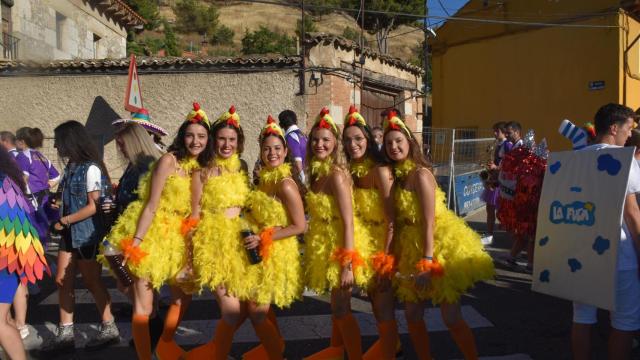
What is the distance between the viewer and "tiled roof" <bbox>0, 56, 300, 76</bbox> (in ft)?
37.3

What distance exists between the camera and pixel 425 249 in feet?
11.0

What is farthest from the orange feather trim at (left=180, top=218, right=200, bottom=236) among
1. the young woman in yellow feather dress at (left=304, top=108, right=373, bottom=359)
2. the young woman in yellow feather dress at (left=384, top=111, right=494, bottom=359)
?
the young woman in yellow feather dress at (left=384, top=111, right=494, bottom=359)

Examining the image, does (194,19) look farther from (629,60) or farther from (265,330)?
(265,330)

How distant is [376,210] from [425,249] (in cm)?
45

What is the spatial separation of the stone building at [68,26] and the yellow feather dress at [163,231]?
6.37 m

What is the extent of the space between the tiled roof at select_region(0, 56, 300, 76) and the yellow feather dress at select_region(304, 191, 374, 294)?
8.22 m

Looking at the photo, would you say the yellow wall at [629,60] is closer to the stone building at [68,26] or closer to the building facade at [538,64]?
the building facade at [538,64]

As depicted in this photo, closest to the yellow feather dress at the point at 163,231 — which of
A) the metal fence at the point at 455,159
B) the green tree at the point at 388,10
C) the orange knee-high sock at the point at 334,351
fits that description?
the orange knee-high sock at the point at 334,351

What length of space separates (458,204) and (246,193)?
25.1ft

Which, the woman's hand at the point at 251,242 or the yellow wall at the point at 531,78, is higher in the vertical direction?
the yellow wall at the point at 531,78

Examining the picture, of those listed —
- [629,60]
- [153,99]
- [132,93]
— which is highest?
[629,60]

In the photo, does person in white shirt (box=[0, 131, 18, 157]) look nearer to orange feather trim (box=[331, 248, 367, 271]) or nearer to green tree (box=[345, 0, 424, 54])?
orange feather trim (box=[331, 248, 367, 271])

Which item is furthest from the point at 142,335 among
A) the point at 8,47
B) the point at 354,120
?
the point at 8,47

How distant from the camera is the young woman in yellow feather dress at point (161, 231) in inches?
139
